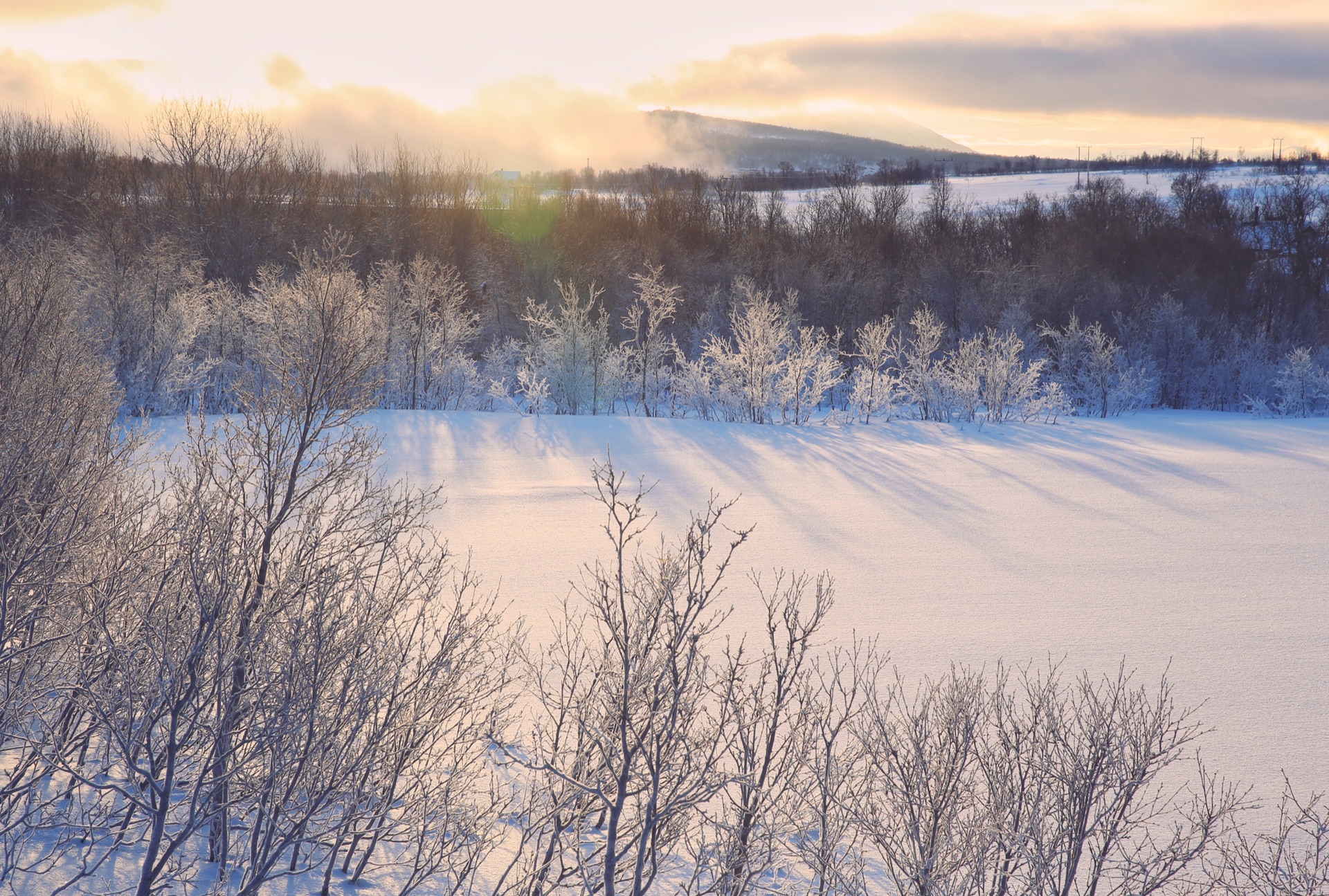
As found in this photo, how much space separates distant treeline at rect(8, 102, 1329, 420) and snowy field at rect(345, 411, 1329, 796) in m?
7.69

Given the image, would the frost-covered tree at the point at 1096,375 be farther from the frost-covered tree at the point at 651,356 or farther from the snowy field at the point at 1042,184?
the snowy field at the point at 1042,184

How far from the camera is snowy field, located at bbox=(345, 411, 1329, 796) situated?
7.72 metres

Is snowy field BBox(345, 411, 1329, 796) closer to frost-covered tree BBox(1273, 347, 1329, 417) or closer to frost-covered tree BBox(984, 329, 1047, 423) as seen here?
frost-covered tree BBox(984, 329, 1047, 423)

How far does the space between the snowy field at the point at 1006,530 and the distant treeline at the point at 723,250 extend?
769cm

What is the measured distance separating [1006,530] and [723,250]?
2808 centimetres

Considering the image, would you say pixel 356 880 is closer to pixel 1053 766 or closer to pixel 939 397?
pixel 1053 766

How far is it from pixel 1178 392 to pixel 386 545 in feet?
98.9

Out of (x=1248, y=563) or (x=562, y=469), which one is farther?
(x=562, y=469)

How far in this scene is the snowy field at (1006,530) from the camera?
7723mm

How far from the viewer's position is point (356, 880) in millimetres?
4984

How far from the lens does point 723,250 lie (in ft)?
124

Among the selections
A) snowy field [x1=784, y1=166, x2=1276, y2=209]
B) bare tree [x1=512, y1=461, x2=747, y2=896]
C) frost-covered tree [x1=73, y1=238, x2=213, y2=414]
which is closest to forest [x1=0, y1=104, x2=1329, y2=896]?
bare tree [x1=512, y1=461, x2=747, y2=896]

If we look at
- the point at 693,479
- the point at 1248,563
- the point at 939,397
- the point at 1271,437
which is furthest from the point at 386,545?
the point at 1271,437

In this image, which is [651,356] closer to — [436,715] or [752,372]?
[752,372]
